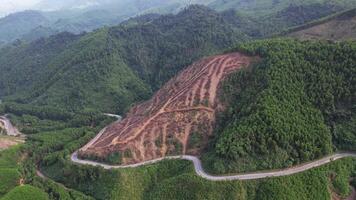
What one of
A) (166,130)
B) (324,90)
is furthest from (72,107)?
(324,90)

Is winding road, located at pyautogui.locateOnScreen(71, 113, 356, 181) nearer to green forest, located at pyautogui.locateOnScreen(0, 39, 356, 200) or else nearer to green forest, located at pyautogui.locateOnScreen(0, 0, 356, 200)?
green forest, located at pyautogui.locateOnScreen(0, 0, 356, 200)

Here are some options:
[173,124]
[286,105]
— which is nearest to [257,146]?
[286,105]

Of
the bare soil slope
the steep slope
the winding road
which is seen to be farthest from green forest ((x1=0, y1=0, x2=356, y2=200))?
the steep slope

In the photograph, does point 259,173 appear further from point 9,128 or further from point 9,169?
point 9,128

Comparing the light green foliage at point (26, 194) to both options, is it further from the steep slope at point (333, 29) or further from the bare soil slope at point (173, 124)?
the steep slope at point (333, 29)

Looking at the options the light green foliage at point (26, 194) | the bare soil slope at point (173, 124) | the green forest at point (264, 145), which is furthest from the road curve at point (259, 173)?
the light green foliage at point (26, 194)
